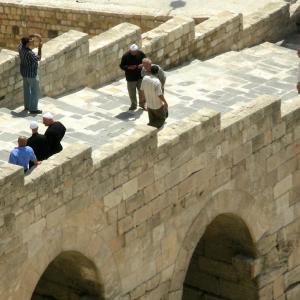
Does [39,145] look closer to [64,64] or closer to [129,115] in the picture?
[129,115]

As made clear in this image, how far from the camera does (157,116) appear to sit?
33219mm

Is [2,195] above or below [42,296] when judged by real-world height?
above

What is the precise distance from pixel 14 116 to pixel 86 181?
4374mm

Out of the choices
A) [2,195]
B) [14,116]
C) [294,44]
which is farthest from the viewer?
[294,44]

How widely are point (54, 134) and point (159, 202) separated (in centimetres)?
260

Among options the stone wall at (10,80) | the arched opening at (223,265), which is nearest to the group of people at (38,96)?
the stone wall at (10,80)

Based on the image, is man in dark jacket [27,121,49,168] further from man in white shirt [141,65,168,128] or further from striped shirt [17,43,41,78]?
striped shirt [17,43,41,78]

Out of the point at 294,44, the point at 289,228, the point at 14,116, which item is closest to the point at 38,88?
the point at 14,116

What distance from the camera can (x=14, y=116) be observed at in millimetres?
33969

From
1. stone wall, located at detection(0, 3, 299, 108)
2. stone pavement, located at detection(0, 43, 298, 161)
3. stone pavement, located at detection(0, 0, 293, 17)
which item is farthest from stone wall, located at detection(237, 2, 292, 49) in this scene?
stone pavement, located at detection(0, 0, 293, 17)

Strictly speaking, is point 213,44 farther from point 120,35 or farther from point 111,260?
point 111,260

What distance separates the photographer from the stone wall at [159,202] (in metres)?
29.3

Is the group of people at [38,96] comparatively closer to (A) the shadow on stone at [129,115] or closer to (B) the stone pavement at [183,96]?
(A) the shadow on stone at [129,115]

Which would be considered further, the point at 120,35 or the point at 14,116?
the point at 120,35
